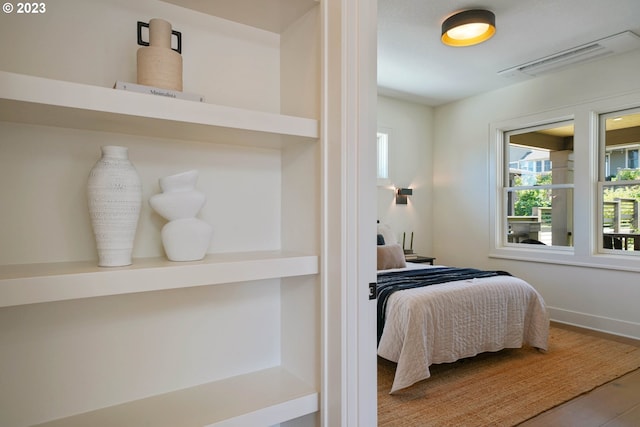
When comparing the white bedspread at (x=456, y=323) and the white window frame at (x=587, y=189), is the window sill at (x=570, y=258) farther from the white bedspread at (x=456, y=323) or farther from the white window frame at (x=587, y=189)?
the white bedspread at (x=456, y=323)

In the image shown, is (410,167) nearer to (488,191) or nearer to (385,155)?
(385,155)

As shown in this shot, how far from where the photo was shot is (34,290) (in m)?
0.81

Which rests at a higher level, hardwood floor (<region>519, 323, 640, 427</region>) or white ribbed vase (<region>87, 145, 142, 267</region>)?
white ribbed vase (<region>87, 145, 142, 267</region>)

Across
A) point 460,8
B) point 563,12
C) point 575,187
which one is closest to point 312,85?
point 460,8

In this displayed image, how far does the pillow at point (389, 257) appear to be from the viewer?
376cm

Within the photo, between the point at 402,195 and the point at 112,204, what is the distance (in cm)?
453

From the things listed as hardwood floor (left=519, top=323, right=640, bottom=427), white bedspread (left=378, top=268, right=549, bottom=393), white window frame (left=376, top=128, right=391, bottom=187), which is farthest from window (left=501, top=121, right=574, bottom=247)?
hardwood floor (left=519, top=323, right=640, bottom=427)

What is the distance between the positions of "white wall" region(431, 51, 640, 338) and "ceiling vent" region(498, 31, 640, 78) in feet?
0.58

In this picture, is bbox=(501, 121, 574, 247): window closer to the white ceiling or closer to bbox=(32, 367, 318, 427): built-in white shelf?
the white ceiling

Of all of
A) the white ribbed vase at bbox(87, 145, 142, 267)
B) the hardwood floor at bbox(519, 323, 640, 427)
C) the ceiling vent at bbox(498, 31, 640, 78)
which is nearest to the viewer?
the white ribbed vase at bbox(87, 145, 142, 267)

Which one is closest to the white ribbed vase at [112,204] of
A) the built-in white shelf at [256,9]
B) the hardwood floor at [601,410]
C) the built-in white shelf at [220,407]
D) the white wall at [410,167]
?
the built-in white shelf at [220,407]

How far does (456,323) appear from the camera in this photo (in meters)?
2.72

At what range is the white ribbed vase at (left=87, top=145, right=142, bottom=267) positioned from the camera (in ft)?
3.09

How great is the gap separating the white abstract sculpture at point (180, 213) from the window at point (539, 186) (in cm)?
436
